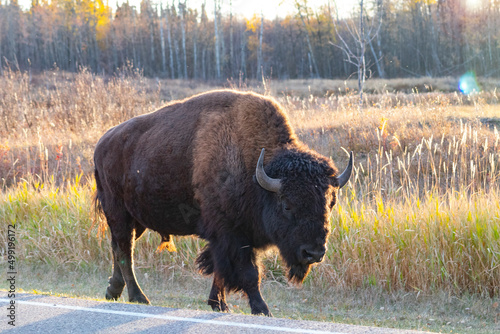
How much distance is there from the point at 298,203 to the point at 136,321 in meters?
1.76

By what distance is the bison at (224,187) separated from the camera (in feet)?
16.1

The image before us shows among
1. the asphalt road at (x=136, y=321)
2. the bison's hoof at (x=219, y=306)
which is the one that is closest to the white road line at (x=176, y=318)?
the asphalt road at (x=136, y=321)

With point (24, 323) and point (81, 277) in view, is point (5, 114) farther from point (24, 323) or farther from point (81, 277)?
point (24, 323)

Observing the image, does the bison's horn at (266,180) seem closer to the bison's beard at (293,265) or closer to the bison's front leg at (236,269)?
the bison's beard at (293,265)

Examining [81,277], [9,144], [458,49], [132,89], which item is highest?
[458,49]

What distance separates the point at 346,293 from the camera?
6.90 m

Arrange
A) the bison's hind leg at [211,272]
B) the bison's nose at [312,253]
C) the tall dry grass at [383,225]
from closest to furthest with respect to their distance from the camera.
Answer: the bison's nose at [312,253] → the bison's hind leg at [211,272] → the tall dry grass at [383,225]

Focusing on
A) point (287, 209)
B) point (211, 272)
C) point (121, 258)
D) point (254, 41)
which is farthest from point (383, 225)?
point (254, 41)

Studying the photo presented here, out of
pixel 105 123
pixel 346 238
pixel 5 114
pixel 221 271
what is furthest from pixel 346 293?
pixel 5 114

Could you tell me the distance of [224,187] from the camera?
17.4ft

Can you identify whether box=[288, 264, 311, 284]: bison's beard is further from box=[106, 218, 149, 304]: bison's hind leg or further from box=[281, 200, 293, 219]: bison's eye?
box=[106, 218, 149, 304]: bison's hind leg

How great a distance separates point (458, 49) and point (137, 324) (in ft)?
208

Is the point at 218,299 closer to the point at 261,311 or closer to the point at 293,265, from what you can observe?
the point at 261,311

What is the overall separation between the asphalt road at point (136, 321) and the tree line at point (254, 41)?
176 ft
